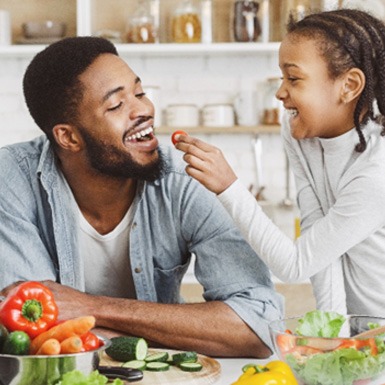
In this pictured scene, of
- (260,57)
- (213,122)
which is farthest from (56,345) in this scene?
(260,57)

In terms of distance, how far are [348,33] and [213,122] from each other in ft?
6.40

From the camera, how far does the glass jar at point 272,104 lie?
376cm

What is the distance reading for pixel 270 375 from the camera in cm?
122

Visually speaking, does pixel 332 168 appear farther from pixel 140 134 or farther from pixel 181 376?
pixel 181 376

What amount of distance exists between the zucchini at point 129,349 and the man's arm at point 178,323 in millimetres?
202

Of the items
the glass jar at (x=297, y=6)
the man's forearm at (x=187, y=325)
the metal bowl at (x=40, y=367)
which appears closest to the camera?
the metal bowl at (x=40, y=367)

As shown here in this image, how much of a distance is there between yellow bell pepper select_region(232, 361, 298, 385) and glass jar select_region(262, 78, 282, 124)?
102 inches

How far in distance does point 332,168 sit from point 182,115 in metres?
1.97

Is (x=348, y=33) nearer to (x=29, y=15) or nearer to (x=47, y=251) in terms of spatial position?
(x=47, y=251)

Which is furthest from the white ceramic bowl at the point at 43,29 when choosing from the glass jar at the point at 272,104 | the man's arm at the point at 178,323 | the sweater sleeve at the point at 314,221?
the man's arm at the point at 178,323

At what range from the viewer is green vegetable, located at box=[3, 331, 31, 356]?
4.29 ft

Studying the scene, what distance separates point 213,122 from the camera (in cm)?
380

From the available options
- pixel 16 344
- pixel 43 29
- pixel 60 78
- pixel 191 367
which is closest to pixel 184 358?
pixel 191 367

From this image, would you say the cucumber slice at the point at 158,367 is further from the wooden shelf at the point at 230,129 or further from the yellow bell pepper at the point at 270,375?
the wooden shelf at the point at 230,129
